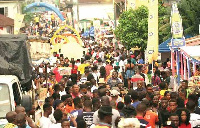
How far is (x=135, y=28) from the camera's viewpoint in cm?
4288

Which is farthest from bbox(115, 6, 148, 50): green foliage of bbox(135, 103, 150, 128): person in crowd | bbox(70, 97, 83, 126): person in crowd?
bbox(135, 103, 150, 128): person in crowd

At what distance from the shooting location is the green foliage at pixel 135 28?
41.7 meters

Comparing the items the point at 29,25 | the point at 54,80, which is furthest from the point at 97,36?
the point at 54,80

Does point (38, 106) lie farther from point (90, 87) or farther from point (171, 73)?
point (171, 73)

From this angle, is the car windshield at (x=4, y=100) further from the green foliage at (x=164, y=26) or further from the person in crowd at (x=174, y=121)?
the green foliage at (x=164, y=26)

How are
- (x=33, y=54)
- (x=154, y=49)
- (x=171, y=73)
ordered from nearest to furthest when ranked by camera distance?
1. (x=33, y=54)
2. (x=171, y=73)
3. (x=154, y=49)

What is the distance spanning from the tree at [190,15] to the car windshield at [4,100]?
2304 centimetres

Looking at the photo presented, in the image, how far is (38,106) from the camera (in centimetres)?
1669

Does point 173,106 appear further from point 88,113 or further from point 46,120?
point 46,120

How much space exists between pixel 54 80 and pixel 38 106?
727 centimetres

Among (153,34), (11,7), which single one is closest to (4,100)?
(153,34)

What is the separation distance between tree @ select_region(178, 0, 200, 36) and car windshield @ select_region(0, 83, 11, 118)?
75.6ft

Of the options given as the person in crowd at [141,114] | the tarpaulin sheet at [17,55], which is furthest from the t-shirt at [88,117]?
the tarpaulin sheet at [17,55]

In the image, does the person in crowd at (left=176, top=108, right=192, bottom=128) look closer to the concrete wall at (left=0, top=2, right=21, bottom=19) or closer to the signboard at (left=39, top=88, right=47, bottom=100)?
the signboard at (left=39, top=88, right=47, bottom=100)
